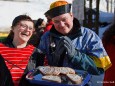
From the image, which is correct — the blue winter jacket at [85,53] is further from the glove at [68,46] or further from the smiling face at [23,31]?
the smiling face at [23,31]

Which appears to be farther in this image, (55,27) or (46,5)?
(46,5)

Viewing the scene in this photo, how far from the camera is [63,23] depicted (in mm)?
2166

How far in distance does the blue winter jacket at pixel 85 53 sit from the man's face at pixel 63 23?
0.04m

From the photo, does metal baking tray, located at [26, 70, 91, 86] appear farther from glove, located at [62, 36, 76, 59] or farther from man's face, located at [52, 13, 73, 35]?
man's face, located at [52, 13, 73, 35]

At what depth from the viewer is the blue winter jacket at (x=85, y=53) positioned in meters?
2.10

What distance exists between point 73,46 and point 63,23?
0.20 m

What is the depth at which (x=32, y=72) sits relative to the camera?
7.00 ft

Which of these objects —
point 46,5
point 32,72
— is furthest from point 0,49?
point 46,5

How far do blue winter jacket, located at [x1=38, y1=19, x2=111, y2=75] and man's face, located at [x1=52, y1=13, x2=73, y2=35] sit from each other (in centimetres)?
4

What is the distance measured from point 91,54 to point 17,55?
517mm

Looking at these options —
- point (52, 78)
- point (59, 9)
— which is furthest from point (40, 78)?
point (59, 9)

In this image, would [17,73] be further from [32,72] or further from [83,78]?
[83,78]

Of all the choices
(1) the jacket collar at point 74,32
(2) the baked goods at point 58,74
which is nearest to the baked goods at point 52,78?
(2) the baked goods at point 58,74

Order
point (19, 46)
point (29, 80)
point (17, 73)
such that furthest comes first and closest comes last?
1. point (19, 46)
2. point (17, 73)
3. point (29, 80)
